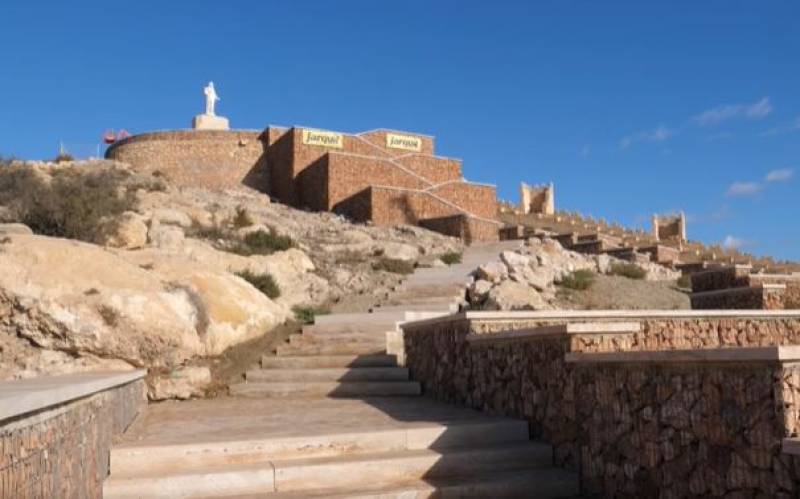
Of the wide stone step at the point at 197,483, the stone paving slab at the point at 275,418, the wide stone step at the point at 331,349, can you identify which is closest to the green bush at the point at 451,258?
the wide stone step at the point at 331,349

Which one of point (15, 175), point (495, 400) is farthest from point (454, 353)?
point (15, 175)

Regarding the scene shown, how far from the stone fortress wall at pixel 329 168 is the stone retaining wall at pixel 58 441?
21541 mm

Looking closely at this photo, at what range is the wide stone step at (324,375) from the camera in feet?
32.2

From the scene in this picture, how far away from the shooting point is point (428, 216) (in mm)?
27750

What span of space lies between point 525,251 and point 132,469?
14494 millimetres

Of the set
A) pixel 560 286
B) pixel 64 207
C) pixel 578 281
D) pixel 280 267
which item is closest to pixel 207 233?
pixel 280 267

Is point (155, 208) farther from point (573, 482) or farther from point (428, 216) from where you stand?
point (573, 482)

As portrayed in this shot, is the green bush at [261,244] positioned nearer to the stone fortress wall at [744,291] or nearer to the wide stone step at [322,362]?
the wide stone step at [322,362]

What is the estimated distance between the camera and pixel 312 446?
6.10m

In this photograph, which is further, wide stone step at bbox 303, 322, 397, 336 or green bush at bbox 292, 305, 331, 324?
green bush at bbox 292, 305, 331, 324

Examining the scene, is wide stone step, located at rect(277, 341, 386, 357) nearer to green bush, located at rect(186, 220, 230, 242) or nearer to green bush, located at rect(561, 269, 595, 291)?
green bush, located at rect(561, 269, 595, 291)

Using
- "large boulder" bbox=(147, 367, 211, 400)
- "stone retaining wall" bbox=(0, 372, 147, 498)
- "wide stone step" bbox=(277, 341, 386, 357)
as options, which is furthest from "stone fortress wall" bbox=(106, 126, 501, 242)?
"stone retaining wall" bbox=(0, 372, 147, 498)

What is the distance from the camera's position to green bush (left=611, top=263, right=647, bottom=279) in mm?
18766

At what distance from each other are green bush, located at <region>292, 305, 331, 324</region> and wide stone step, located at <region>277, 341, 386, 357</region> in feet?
4.63
